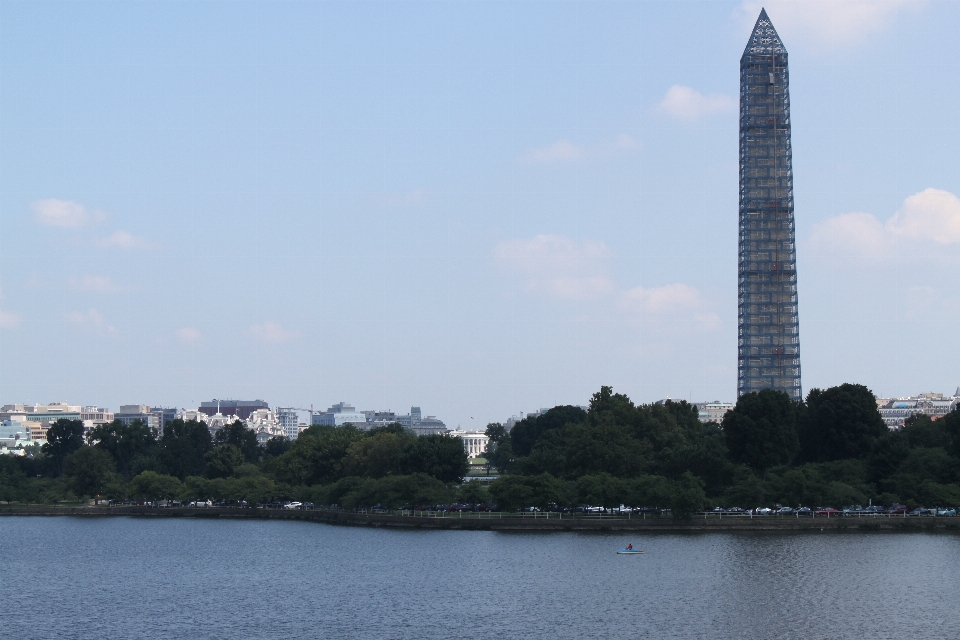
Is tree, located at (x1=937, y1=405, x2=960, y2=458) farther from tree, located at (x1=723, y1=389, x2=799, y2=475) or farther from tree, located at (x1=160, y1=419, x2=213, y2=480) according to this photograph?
tree, located at (x1=160, y1=419, x2=213, y2=480)

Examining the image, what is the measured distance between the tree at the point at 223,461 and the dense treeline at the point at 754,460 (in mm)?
47881

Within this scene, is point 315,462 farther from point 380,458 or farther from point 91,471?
point 91,471

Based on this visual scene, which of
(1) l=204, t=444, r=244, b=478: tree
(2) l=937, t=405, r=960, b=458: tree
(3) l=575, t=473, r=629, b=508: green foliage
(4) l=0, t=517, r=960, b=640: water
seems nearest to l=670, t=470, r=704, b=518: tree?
(4) l=0, t=517, r=960, b=640: water

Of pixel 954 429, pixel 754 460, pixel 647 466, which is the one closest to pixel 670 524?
pixel 647 466

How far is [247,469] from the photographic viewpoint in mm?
167375

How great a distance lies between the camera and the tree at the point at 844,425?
12575cm

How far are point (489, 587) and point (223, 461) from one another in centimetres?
10042

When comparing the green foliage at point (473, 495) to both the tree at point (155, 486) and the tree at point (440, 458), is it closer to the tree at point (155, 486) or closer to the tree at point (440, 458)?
the tree at point (440, 458)

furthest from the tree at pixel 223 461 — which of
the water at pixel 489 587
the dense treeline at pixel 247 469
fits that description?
the water at pixel 489 587

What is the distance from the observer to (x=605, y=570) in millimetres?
81500

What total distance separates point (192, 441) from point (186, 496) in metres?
32.8

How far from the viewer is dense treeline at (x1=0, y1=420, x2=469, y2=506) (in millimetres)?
134250

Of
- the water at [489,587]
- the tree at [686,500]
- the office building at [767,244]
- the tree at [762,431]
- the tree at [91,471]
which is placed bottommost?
the water at [489,587]

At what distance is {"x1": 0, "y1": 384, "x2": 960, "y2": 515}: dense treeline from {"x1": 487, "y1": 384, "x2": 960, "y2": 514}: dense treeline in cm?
13
